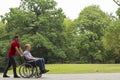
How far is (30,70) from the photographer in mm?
18344

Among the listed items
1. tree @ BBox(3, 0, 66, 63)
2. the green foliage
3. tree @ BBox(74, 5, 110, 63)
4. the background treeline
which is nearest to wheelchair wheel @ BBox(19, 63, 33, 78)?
the green foliage

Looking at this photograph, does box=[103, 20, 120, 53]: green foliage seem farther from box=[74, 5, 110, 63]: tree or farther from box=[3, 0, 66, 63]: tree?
box=[74, 5, 110, 63]: tree

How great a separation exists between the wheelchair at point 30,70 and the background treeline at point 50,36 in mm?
41259

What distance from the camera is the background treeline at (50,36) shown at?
2574 inches

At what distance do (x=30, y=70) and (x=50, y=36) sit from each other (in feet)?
163

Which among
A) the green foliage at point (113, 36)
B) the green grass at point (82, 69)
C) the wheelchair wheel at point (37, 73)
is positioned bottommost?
the green grass at point (82, 69)

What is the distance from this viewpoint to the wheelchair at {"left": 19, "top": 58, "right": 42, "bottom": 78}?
18266 millimetres

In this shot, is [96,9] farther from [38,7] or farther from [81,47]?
[38,7]

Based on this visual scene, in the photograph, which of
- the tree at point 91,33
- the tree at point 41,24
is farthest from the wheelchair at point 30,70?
the tree at point 91,33

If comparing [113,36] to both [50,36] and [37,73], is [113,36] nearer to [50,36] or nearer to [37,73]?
[50,36]

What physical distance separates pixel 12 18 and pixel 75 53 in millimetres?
12707

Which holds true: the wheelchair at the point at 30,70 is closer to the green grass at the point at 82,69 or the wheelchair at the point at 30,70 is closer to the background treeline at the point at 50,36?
the green grass at the point at 82,69

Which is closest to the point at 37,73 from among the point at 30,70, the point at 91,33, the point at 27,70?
the point at 30,70

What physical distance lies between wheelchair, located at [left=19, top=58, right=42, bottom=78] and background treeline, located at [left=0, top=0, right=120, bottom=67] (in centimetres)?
4126
